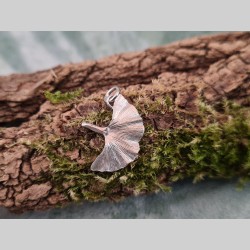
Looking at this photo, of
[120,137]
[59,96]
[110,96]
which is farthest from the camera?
[59,96]

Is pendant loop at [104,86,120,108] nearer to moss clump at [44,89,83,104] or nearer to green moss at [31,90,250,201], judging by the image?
green moss at [31,90,250,201]

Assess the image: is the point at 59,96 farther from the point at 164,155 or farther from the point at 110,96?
the point at 164,155

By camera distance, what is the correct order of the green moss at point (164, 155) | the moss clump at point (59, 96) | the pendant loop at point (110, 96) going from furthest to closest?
1. the moss clump at point (59, 96)
2. the pendant loop at point (110, 96)
3. the green moss at point (164, 155)

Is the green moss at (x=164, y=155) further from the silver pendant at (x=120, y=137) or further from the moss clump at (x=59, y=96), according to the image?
the moss clump at (x=59, y=96)

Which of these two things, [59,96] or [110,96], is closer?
[110,96]

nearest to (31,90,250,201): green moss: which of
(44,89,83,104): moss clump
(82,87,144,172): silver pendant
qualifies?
(82,87,144,172): silver pendant

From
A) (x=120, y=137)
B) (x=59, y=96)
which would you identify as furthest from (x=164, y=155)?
(x=59, y=96)

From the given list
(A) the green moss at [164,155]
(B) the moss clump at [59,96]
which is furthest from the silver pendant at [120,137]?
(B) the moss clump at [59,96]
